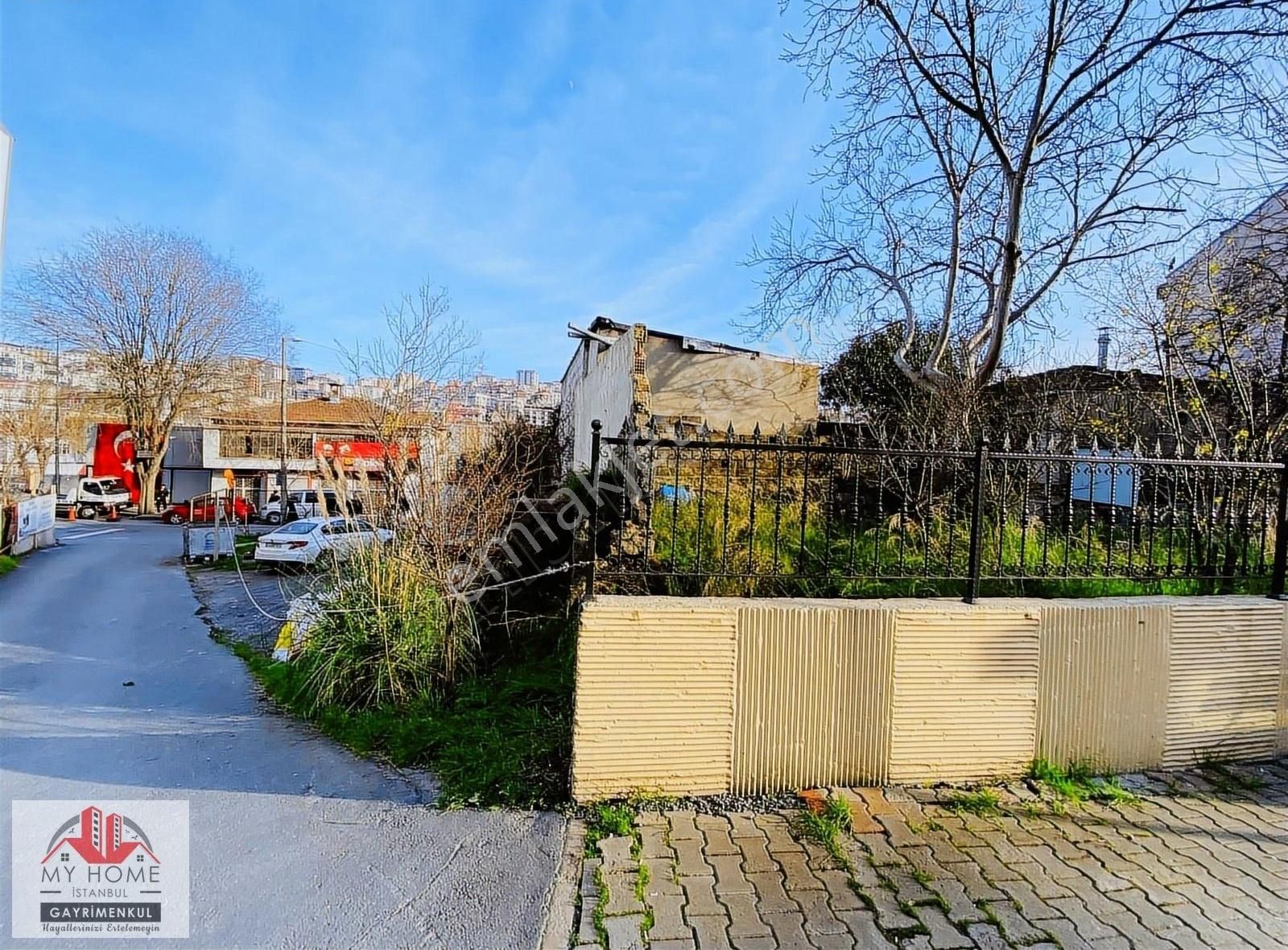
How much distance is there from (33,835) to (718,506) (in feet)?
13.0

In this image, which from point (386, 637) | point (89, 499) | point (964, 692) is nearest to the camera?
point (964, 692)

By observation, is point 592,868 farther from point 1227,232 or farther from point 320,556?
point 1227,232

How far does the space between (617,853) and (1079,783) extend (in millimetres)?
2376

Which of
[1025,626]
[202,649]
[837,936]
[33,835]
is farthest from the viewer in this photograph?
[202,649]

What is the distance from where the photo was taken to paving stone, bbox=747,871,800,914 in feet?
7.30

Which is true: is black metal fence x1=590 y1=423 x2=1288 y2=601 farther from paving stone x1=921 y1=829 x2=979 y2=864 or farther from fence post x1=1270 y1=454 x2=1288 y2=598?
paving stone x1=921 y1=829 x2=979 y2=864

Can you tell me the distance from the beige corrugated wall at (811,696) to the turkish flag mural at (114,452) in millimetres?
36430

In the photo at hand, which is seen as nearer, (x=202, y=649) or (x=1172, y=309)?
(x=1172, y=309)

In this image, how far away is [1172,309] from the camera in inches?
216

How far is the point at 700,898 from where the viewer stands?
7.48ft

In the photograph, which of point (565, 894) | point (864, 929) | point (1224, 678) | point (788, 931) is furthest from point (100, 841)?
point (1224, 678)

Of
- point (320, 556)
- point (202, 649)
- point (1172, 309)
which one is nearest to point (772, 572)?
point (320, 556)

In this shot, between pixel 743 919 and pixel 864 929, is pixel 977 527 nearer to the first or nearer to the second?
pixel 864 929

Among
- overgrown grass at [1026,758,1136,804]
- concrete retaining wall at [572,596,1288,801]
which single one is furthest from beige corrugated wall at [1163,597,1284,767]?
overgrown grass at [1026,758,1136,804]
